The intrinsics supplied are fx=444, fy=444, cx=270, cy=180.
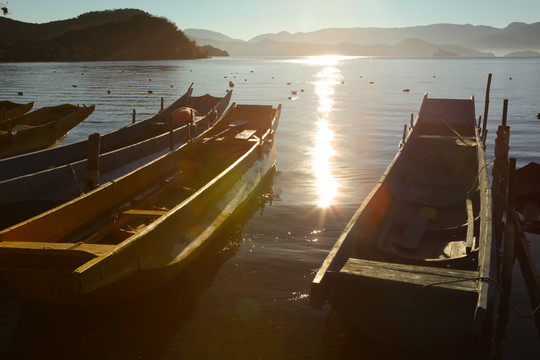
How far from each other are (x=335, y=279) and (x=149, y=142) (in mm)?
12283

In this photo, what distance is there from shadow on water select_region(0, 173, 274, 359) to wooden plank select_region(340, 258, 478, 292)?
10.9 ft

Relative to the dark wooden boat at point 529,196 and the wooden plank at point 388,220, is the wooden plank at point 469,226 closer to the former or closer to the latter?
the wooden plank at point 388,220

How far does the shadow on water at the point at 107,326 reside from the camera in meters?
7.05

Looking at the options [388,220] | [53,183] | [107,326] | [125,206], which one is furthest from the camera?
[53,183]

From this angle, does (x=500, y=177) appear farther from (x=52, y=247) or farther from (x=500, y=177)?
(x=52, y=247)

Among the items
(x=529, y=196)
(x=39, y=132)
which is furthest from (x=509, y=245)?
(x=39, y=132)

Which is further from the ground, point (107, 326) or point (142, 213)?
point (142, 213)

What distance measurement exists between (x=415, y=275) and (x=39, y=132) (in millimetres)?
18042

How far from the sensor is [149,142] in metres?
16.8

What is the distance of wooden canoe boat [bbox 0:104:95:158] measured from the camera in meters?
17.4

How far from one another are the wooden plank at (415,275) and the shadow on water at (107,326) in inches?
130

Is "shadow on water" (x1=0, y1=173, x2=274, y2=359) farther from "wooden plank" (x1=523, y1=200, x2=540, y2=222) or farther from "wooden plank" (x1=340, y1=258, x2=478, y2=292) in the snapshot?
"wooden plank" (x1=523, y1=200, x2=540, y2=222)

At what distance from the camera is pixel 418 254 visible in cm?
918

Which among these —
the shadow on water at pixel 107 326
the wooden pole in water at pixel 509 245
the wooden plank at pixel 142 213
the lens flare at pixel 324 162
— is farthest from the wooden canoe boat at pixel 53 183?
the wooden pole in water at pixel 509 245
